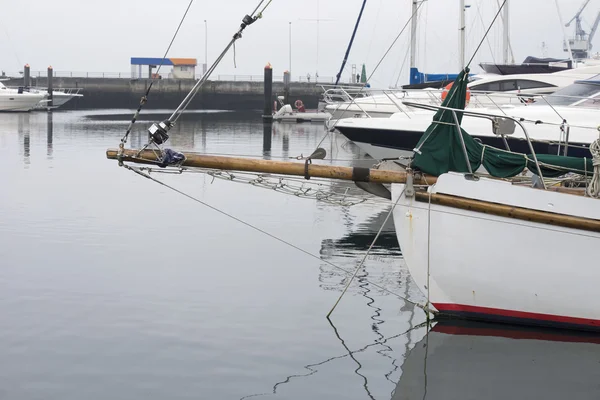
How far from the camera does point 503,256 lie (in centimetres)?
804

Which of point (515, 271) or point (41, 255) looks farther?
point (41, 255)

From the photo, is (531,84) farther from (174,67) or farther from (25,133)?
(174,67)

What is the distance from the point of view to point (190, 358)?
7410mm

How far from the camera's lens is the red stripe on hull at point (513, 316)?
828 centimetres

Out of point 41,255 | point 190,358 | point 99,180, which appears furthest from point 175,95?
point 190,358

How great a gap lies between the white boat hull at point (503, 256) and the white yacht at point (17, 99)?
150ft

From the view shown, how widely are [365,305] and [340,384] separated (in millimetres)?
2237

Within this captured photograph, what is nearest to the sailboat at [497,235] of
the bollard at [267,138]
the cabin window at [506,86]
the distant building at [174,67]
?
the bollard at [267,138]

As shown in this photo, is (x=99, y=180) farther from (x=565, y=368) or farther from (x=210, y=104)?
(x=210, y=104)

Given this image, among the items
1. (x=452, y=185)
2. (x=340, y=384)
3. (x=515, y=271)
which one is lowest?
(x=340, y=384)

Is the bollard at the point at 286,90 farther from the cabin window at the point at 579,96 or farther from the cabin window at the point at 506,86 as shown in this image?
the cabin window at the point at 579,96

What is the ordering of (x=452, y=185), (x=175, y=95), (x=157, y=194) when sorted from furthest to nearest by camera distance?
(x=175, y=95), (x=157, y=194), (x=452, y=185)

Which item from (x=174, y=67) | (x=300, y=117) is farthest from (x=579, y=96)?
(x=174, y=67)

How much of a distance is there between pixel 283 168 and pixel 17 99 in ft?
151
